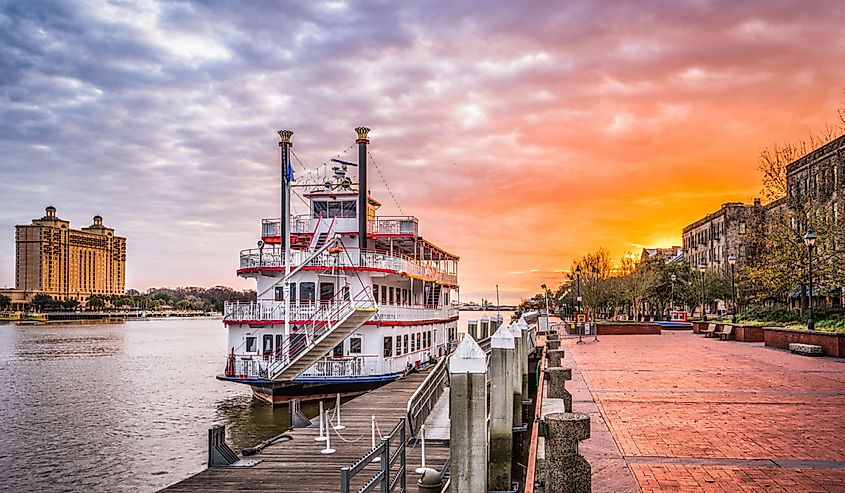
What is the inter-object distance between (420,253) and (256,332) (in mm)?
12733

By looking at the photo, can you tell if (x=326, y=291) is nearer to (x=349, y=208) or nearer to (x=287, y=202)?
(x=287, y=202)

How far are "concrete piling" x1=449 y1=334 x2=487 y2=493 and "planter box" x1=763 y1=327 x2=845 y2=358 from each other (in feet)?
63.3

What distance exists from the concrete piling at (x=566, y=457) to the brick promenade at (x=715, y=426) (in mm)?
777

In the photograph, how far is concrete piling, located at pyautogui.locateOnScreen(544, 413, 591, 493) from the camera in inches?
261

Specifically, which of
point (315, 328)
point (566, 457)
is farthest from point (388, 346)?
point (566, 457)

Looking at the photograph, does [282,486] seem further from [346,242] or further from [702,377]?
[346,242]

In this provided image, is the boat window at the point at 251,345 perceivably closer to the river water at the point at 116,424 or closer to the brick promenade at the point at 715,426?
the river water at the point at 116,424

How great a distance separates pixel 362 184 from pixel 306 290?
671 centimetres

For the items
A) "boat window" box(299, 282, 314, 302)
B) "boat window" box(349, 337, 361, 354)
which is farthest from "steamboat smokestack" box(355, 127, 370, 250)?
"boat window" box(349, 337, 361, 354)

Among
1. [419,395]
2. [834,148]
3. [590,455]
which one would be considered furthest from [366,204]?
[834,148]

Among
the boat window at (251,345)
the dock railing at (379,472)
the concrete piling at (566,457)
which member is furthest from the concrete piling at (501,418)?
the boat window at (251,345)

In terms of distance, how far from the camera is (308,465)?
42.8 feet

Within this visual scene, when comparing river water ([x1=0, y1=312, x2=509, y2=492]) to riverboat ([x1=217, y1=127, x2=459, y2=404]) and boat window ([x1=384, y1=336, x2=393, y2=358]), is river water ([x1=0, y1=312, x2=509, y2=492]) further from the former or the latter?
boat window ([x1=384, y1=336, x2=393, y2=358])

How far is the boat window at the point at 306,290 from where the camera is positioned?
26172 millimetres
